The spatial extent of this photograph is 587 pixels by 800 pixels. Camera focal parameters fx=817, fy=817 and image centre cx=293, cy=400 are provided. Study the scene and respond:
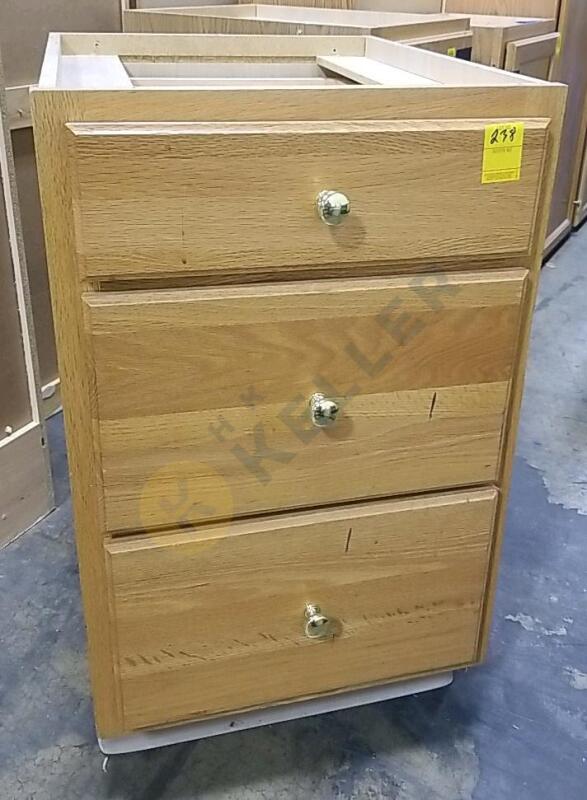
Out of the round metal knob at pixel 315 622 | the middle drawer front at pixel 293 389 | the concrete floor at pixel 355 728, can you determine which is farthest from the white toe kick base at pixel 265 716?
the middle drawer front at pixel 293 389

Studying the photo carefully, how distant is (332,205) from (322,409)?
0.58ft

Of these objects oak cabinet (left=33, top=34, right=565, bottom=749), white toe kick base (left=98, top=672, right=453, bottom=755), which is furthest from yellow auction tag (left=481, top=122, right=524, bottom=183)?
white toe kick base (left=98, top=672, right=453, bottom=755)

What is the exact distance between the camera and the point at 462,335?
2.40ft

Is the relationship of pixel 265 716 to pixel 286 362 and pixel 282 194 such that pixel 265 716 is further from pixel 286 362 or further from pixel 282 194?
pixel 282 194

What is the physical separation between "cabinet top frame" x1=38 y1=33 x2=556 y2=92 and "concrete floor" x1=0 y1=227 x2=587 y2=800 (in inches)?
27.7

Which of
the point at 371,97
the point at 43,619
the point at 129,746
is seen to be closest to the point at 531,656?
the point at 129,746

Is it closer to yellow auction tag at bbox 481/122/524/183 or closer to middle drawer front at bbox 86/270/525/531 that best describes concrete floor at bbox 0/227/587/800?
middle drawer front at bbox 86/270/525/531

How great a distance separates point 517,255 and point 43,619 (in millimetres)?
791

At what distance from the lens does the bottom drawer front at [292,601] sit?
75cm

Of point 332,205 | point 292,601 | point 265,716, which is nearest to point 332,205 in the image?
point 332,205

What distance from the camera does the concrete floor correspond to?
883mm

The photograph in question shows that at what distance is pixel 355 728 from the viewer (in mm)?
957

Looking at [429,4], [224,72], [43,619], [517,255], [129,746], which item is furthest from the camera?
[429,4]

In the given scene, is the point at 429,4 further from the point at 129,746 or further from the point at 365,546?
the point at 129,746
